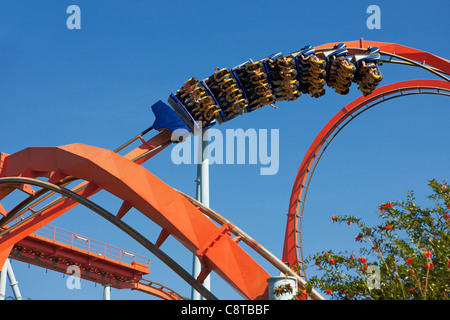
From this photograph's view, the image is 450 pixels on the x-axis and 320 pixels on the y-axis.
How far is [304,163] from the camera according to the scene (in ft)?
71.9

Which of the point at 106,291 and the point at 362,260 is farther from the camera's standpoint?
the point at 106,291

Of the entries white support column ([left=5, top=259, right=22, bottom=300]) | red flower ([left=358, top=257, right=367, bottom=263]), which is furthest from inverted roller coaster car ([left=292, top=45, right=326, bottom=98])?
white support column ([left=5, top=259, right=22, bottom=300])

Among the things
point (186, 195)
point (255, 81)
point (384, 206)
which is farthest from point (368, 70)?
point (384, 206)

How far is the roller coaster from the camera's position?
11.0 meters

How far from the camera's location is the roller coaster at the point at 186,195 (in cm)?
1095

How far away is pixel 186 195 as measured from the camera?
13445 millimetres

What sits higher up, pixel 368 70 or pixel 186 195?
pixel 368 70

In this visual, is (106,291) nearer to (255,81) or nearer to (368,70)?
(255,81)

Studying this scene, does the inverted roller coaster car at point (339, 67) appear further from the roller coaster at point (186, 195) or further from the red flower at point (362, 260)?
the red flower at point (362, 260)
